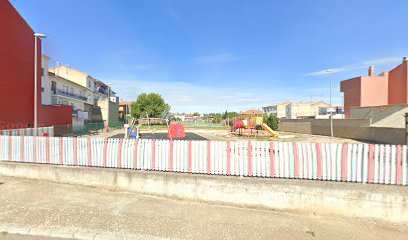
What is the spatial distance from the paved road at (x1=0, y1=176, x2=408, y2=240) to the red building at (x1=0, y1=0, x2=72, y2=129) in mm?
11517

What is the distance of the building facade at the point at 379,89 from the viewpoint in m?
27.0

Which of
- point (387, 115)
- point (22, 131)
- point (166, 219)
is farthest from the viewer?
Answer: point (387, 115)

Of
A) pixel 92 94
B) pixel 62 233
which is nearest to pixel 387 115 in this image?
pixel 62 233

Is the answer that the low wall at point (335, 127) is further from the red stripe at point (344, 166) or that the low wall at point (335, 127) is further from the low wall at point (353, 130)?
the red stripe at point (344, 166)

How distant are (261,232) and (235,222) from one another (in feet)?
2.03

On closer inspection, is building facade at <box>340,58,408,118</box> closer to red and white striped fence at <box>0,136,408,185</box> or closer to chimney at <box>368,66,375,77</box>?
chimney at <box>368,66,375,77</box>

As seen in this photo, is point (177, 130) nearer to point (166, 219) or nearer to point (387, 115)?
point (166, 219)

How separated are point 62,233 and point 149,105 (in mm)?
62234

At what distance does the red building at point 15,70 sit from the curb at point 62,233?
12.9 meters

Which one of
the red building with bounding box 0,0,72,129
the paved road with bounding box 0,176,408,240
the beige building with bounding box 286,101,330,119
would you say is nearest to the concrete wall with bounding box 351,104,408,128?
the paved road with bounding box 0,176,408,240

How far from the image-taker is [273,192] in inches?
216

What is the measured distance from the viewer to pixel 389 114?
21219 millimetres

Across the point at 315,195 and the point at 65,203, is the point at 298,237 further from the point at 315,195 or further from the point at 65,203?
the point at 65,203

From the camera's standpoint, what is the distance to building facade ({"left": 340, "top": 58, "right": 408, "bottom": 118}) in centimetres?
2703
